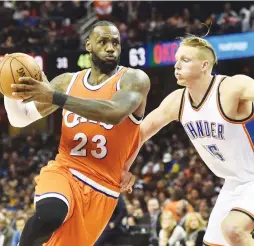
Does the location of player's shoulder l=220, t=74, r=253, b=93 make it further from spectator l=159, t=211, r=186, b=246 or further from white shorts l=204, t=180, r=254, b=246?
spectator l=159, t=211, r=186, b=246

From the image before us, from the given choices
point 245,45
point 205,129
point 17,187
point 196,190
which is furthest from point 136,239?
point 17,187

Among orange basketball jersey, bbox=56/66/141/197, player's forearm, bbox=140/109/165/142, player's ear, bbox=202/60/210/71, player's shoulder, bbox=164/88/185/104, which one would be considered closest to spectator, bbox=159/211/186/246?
→ player's forearm, bbox=140/109/165/142

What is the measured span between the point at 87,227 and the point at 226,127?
3.96 ft

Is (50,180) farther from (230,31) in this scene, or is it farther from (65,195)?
(230,31)

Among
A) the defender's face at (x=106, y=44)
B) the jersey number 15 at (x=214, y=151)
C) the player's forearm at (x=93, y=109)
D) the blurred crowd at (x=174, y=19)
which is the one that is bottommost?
the jersey number 15 at (x=214, y=151)

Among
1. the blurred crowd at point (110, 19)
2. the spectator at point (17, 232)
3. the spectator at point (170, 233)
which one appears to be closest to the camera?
the spectator at point (170, 233)

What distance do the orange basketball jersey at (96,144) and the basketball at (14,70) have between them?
1.49ft

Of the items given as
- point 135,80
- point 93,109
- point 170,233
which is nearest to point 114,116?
point 93,109

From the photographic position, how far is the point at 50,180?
4.43 metres

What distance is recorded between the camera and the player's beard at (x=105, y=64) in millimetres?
4695

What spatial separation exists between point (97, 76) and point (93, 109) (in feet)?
2.61

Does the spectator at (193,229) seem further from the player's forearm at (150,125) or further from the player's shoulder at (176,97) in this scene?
the player's shoulder at (176,97)

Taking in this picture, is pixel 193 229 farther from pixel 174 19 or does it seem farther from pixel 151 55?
pixel 174 19

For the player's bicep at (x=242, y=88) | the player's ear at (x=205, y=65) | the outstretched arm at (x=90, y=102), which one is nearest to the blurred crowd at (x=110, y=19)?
the player's ear at (x=205, y=65)
